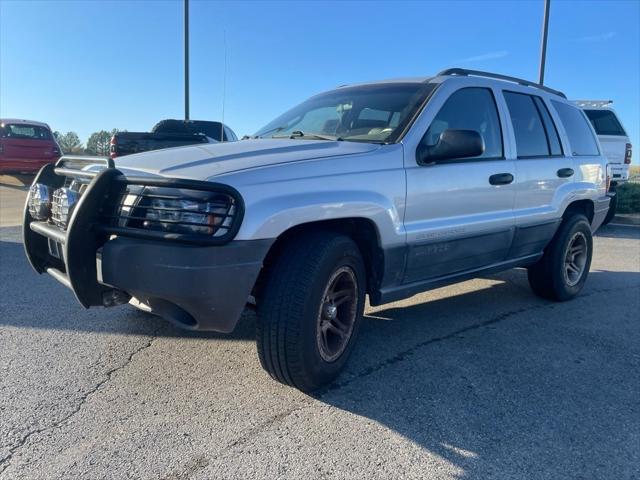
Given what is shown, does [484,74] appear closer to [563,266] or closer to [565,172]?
[565,172]

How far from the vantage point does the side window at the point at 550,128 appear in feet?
15.8

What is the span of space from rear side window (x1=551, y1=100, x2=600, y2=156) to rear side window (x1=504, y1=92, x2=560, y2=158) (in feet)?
1.27

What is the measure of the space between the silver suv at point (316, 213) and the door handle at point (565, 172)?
24 mm

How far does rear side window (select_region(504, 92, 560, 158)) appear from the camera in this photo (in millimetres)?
4414

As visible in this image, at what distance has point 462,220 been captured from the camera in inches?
148

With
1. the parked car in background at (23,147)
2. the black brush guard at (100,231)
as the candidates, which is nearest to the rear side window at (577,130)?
the black brush guard at (100,231)

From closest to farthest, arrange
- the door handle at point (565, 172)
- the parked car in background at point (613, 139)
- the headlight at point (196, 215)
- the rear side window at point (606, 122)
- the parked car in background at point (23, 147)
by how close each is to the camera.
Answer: the headlight at point (196, 215)
the door handle at point (565, 172)
the parked car in background at point (613, 139)
the rear side window at point (606, 122)
the parked car in background at point (23, 147)

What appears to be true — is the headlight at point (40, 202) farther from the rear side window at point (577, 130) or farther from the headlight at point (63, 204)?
the rear side window at point (577, 130)

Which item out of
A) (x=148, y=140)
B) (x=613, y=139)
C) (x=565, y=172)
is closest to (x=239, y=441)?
(x=565, y=172)

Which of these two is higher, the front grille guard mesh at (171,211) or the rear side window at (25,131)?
the rear side window at (25,131)

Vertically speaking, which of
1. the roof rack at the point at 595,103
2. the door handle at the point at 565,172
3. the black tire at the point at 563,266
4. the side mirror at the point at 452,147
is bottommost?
the black tire at the point at 563,266

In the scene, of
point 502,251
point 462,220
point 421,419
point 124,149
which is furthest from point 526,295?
point 124,149

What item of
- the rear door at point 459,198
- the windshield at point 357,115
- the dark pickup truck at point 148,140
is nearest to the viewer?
the rear door at point 459,198

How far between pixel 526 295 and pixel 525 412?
276cm
